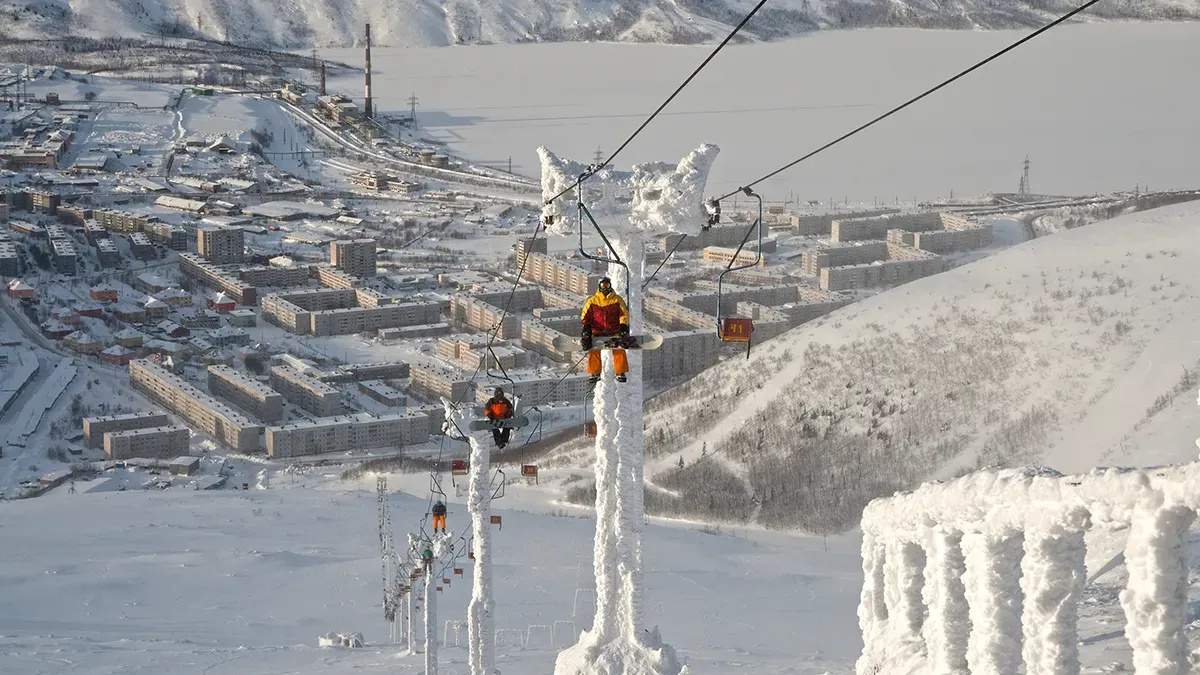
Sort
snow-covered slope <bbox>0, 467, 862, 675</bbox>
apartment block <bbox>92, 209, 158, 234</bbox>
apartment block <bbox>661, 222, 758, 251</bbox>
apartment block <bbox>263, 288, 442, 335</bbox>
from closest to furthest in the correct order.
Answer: snow-covered slope <bbox>0, 467, 862, 675</bbox> → apartment block <bbox>263, 288, 442, 335</bbox> → apartment block <bbox>661, 222, 758, 251</bbox> → apartment block <bbox>92, 209, 158, 234</bbox>

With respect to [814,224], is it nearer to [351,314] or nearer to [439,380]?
[351,314]

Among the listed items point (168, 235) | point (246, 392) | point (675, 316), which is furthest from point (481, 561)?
point (168, 235)

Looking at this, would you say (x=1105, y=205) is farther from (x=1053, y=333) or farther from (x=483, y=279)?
(x=1053, y=333)

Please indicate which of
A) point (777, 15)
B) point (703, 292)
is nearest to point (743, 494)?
point (703, 292)

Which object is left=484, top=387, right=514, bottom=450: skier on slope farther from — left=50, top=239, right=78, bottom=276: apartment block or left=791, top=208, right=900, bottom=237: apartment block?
left=791, top=208, right=900, bottom=237: apartment block

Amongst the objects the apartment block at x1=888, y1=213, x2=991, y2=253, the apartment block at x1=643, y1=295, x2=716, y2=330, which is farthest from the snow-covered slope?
the apartment block at x1=888, y1=213, x2=991, y2=253

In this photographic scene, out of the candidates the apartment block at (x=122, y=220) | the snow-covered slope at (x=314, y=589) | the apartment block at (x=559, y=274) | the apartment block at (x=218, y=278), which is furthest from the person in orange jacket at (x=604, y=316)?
the apartment block at (x=122, y=220)

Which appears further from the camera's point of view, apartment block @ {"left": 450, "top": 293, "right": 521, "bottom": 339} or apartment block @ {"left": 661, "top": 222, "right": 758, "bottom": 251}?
apartment block @ {"left": 661, "top": 222, "right": 758, "bottom": 251}
